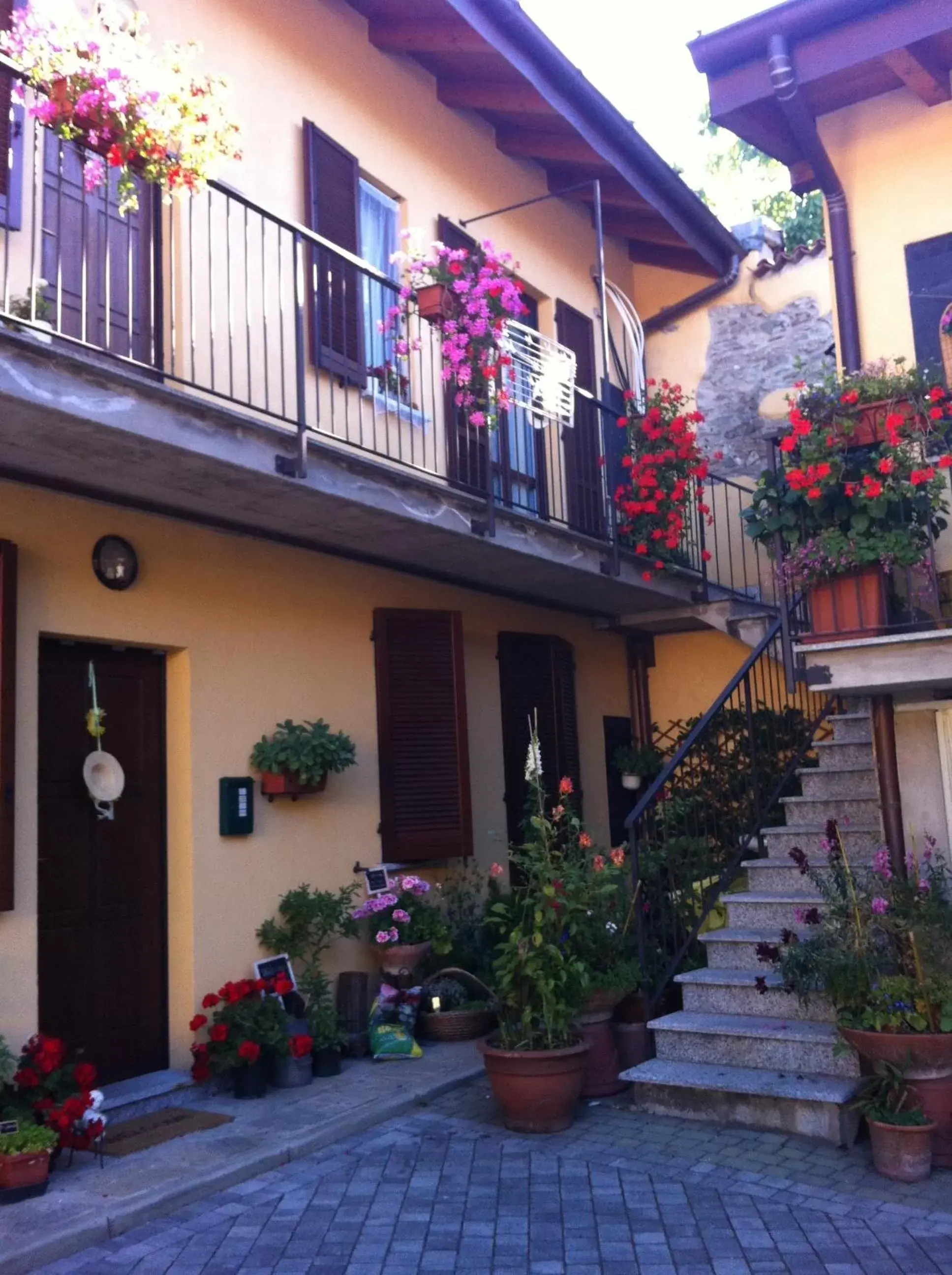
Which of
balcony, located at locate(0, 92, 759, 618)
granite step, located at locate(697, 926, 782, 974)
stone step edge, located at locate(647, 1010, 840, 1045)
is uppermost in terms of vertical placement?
balcony, located at locate(0, 92, 759, 618)

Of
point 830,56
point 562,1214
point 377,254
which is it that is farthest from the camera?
point 377,254

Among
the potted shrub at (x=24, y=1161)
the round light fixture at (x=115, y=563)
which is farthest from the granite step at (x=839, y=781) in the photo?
the potted shrub at (x=24, y=1161)

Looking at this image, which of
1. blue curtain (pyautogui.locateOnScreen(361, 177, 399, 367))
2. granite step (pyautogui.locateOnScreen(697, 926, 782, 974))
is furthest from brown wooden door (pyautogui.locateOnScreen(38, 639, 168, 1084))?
granite step (pyautogui.locateOnScreen(697, 926, 782, 974))

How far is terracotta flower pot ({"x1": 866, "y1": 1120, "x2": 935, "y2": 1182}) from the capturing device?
474 cm

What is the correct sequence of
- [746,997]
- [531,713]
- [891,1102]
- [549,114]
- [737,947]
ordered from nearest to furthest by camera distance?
1. [891,1102]
2. [746,997]
3. [737,947]
4. [549,114]
5. [531,713]

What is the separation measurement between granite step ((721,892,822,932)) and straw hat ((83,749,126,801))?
11.3 ft

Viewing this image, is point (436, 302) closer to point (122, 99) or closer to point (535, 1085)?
point (122, 99)

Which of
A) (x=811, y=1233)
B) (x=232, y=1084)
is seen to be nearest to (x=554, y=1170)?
(x=811, y=1233)

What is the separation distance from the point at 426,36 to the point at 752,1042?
23.3 ft

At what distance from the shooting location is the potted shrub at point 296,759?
22.2ft

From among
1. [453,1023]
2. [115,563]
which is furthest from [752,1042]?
[115,563]

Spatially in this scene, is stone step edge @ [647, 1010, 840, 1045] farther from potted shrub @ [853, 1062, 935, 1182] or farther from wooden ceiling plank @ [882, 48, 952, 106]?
wooden ceiling plank @ [882, 48, 952, 106]

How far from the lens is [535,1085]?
17.9 feet

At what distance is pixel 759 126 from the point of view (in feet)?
24.2
